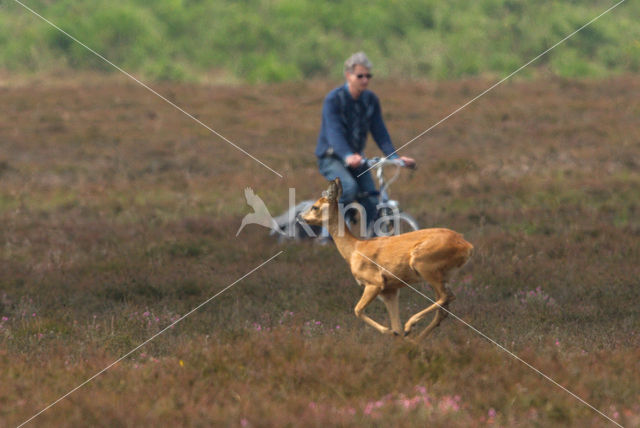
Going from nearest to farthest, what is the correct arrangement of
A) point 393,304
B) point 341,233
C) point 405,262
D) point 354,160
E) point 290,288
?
point 405,262 < point 393,304 < point 341,233 < point 354,160 < point 290,288

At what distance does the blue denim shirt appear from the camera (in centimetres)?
807

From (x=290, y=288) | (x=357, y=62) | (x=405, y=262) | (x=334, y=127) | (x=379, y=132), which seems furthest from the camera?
(x=290, y=288)

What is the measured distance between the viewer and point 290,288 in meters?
8.59

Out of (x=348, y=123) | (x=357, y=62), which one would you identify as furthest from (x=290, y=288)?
(x=357, y=62)

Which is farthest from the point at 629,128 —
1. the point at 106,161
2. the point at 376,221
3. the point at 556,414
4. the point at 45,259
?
the point at 556,414

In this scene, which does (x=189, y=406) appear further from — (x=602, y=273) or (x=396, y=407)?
(x=602, y=273)

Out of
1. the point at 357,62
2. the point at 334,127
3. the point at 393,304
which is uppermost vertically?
the point at 357,62

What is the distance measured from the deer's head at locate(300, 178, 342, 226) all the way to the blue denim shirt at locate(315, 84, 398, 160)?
1.67 metres

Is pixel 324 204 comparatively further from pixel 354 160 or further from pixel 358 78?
pixel 358 78

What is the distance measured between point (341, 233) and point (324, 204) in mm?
250

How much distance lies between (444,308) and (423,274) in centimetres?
37

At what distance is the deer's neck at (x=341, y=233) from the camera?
20.5 feet

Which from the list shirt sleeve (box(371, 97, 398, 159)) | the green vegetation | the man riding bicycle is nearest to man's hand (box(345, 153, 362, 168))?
the man riding bicycle

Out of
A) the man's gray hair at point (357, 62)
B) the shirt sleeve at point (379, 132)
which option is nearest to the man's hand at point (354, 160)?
the shirt sleeve at point (379, 132)
